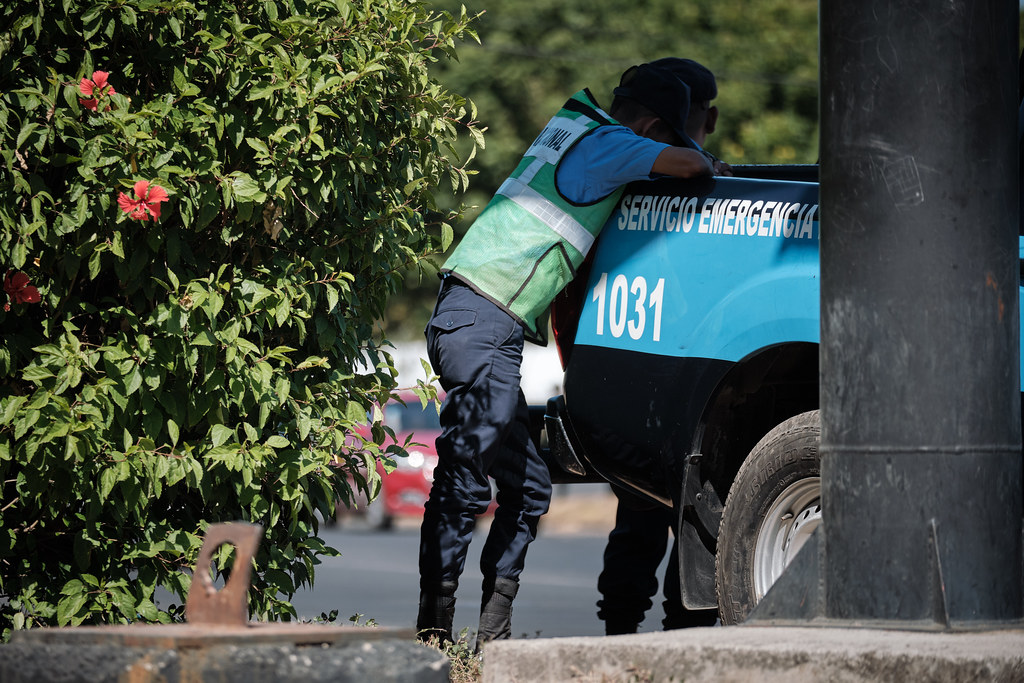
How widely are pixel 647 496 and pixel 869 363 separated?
1.93 meters

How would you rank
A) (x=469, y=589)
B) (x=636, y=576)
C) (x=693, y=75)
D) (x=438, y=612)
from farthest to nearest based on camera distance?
(x=469, y=589) → (x=636, y=576) → (x=693, y=75) → (x=438, y=612)

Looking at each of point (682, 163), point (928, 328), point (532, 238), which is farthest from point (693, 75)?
point (928, 328)

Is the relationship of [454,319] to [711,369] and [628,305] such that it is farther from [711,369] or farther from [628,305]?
[711,369]

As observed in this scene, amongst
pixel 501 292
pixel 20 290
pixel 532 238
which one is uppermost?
pixel 532 238

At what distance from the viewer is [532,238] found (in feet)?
15.3

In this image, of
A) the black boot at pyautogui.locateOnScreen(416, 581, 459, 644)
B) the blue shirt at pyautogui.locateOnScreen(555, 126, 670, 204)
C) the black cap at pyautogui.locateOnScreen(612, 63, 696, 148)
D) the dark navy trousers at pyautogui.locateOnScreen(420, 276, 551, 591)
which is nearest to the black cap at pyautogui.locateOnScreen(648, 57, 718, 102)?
the black cap at pyautogui.locateOnScreen(612, 63, 696, 148)

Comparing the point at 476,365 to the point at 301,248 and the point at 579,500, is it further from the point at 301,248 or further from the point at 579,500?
the point at 579,500

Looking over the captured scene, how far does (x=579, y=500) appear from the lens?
20.9m

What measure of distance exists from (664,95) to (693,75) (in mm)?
217

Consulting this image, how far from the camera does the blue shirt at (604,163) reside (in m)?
4.55

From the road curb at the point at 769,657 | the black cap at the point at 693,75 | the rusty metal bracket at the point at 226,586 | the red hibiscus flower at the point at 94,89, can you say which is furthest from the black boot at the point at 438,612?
the rusty metal bracket at the point at 226,586

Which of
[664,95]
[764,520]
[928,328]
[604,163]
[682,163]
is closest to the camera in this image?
[928,328]

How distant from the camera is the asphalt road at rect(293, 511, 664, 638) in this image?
7680 millimetres

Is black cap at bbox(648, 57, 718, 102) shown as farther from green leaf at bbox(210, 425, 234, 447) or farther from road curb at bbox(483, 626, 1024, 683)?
road curb at bbox(483, 626, 1024, 683)
